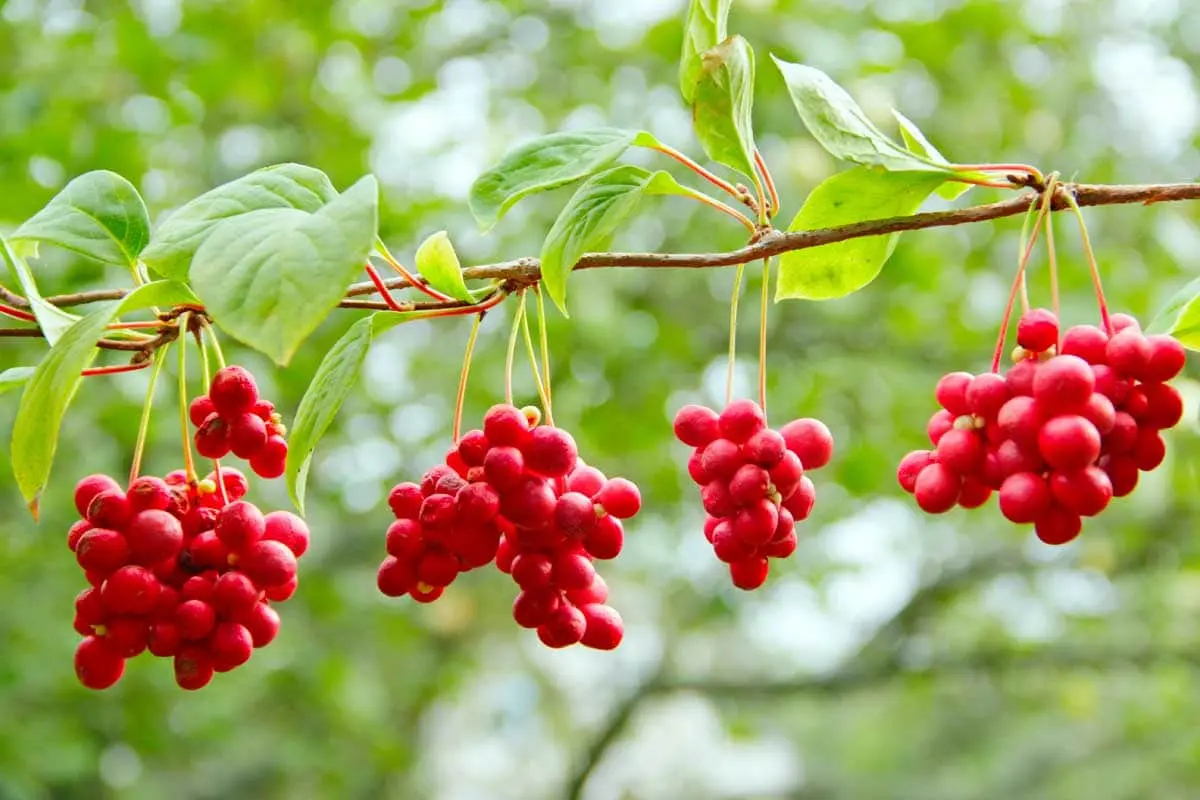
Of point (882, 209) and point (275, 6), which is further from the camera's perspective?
point (275, 6)

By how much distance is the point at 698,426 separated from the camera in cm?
121

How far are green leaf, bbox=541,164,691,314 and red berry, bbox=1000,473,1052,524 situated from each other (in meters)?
0.42

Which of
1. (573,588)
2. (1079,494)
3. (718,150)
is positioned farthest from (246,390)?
(1079,494)

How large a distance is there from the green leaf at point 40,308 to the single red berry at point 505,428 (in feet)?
1.28

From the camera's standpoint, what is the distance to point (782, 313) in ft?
16.5

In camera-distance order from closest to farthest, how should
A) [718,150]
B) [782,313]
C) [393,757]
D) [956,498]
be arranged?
1. [956,498]
2. [718,150]
3. [782,313]
4. [393,757]

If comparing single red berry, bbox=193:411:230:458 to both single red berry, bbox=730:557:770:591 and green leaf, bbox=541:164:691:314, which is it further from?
single red berry, bbox=730:557:770:591

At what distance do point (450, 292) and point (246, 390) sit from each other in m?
0.23

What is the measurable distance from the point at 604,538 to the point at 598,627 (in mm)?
108

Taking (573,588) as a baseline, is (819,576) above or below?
above

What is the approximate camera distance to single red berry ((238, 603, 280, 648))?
1230 millimetres

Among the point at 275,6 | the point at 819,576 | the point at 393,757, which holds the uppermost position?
the point at 819,576

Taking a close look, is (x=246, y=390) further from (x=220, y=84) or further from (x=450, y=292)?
(x=220, y=84)

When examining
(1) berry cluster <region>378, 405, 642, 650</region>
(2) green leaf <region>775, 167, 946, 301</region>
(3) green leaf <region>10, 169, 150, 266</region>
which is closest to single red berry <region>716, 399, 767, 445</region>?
(1) berry cluster <region>378, 405, 642, 650</region>
